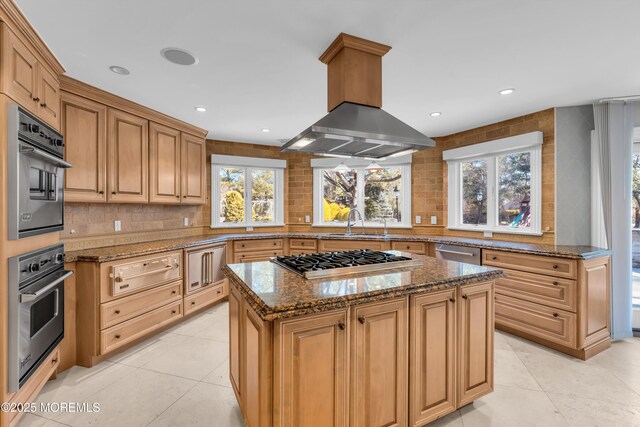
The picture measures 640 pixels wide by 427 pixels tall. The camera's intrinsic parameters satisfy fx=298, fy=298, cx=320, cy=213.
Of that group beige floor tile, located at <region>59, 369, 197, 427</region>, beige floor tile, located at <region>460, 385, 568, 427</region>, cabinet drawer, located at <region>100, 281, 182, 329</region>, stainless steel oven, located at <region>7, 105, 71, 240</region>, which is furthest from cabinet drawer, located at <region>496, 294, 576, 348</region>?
stainless steel oven, located at <region>7, 105, 71, 240</region>

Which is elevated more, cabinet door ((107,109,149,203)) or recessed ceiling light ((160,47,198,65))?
recessed ceiling light ((160,47,198,65))

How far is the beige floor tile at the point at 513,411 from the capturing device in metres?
1.85

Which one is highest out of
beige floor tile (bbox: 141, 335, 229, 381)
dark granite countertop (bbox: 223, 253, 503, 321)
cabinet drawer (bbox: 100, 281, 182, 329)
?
dark granite countertop (bbox: 223, 253, 503, 321)

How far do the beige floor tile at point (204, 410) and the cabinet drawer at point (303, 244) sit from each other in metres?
2.43

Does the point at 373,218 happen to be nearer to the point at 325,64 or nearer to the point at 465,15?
the point at 325,64

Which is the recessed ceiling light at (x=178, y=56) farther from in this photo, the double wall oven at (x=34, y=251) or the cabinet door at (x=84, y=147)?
the cabinet door at (x=84, y=147)

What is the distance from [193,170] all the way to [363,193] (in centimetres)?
260

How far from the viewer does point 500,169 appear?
384cm

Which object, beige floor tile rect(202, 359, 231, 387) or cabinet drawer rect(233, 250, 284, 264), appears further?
cabinet drawer rect(233, 250, 284, 264)

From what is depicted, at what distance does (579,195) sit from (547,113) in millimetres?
957

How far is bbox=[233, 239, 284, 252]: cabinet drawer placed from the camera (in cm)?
417

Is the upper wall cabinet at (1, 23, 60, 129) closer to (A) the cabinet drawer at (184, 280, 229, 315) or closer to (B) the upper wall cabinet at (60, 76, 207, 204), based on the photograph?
(B) the upper wall cabinet at (60, 76, 207, 204)

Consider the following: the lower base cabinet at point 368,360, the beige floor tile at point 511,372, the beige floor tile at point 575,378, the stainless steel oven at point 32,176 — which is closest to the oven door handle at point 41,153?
the stainless steel oven at point 32,176

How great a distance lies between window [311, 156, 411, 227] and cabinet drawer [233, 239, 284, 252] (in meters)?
0.89
